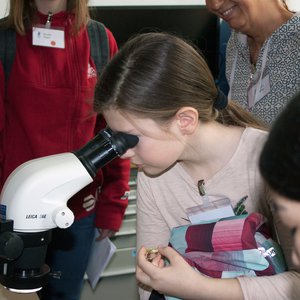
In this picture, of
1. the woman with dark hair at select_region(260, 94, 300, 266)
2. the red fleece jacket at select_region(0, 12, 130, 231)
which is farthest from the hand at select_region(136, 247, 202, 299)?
the red fleece jacket at select_region(0, 12, 130, 231)

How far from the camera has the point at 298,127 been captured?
24.6 inches

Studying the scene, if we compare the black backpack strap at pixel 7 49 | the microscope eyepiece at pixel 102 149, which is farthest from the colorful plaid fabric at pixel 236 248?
the black backpack strap at pixel 7 49

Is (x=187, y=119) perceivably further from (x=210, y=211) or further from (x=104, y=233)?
(x=104, y=233)

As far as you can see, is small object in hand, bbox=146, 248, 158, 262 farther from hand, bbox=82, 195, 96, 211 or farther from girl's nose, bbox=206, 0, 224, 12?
girl's nose, bbox=206, 0, 224, 12

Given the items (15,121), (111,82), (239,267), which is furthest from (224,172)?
(15,121)

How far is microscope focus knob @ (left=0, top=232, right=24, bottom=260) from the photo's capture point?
2.82ft

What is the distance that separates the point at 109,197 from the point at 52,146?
29 centimetres

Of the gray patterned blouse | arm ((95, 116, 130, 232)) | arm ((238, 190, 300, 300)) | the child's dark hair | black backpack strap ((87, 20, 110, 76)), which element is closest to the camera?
the child's dark hair

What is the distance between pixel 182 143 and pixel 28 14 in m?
0.71

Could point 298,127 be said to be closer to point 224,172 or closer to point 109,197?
point 224,172

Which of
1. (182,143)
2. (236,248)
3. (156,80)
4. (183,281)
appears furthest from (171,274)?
(156,80)

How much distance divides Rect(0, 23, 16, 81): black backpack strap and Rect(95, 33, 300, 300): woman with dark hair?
0.48 meters

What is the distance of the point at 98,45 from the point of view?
1637mm

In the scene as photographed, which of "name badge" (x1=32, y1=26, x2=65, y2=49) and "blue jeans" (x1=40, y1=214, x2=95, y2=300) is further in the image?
"blue jeans" (x1=40, y1=214, x2=95, y2=300)
